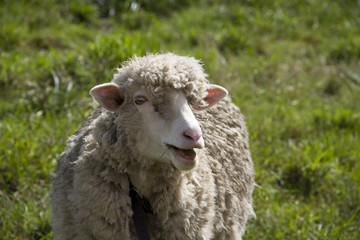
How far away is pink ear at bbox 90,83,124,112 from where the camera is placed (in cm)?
270

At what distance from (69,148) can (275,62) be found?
149 inches

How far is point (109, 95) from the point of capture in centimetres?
273

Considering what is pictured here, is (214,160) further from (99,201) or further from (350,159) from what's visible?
(350,159)

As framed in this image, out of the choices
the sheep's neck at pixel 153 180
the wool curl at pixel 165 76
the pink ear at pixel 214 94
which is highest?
the wool curl at pixel 165 76

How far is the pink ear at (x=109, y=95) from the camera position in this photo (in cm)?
270

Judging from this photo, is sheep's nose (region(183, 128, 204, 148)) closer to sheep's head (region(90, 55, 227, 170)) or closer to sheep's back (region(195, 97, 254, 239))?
sheep's head (region(90, 55, 227, 170))

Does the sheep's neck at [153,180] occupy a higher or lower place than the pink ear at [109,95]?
lower

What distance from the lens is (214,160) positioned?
325 cm

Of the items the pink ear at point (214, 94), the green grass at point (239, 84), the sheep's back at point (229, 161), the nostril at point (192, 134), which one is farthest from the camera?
the green grass at point (239, 84)

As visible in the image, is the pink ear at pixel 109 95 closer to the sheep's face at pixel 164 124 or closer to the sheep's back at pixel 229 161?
the sheep's face at pixel 164 124

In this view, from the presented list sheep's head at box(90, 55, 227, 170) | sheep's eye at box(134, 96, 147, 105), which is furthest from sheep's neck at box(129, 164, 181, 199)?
sheep's eye at box(134, 96, 147, 105)

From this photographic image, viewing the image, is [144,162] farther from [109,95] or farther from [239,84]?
[239,84]

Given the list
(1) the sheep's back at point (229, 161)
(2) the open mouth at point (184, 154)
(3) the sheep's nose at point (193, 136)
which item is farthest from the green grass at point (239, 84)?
(3) the sheep's nose at point (193, 136)

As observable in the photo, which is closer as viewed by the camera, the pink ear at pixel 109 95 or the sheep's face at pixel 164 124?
the sheep's face at pixel 164 124
